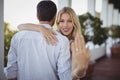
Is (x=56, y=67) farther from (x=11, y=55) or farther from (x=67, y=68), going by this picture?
(x=11, y=55)

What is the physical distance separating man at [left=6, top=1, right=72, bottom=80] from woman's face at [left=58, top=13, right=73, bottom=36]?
0.55 meters

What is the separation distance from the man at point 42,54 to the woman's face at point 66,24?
0.55 meters

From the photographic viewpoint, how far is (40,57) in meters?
1.69

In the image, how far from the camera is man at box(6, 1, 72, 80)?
5.46ft

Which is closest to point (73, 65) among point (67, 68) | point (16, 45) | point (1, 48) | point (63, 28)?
point (67, 68)

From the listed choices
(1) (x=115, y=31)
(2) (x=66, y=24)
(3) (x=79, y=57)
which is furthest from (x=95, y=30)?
(1) (x=115, y=31)

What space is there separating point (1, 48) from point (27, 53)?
3.91 ft

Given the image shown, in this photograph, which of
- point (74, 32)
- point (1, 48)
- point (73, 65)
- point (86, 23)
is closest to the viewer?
point (73, 65)

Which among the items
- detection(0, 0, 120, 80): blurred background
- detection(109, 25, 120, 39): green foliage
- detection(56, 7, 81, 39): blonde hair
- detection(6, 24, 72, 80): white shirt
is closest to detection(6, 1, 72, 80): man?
detection(6, 24, 72, 80): white shirt

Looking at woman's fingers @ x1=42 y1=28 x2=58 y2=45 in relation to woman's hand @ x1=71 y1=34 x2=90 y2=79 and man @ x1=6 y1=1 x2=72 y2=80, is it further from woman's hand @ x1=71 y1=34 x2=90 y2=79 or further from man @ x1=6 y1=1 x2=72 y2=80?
woman's hand @ x1=71 y1=34 x2=90 y2=79

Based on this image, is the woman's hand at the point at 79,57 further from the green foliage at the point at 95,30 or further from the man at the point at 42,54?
the green foliage at the point at 95,30

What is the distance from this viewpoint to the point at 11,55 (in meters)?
1.81

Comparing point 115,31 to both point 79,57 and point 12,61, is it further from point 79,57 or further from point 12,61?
point 12,61

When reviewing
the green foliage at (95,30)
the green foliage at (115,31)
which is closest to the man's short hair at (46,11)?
the green foliage at (95,30)
